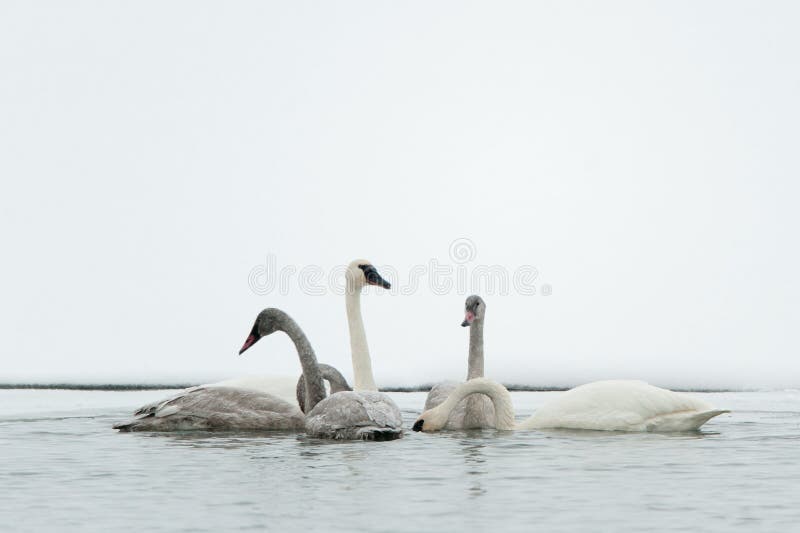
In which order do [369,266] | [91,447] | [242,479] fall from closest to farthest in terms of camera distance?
1. [242,479]
2. [91,447]
3. [369,266]

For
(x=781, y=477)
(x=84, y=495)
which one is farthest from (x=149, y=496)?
(x=781, y=477)

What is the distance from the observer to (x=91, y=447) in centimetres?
1164

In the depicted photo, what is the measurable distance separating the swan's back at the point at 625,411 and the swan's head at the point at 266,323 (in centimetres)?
312

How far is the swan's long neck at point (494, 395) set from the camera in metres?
12.8

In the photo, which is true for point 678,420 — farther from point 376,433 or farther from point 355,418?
point 355,418

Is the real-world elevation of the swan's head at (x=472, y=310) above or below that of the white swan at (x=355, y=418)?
above

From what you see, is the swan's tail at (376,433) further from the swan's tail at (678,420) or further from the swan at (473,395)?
the swan's tail at (678,420)

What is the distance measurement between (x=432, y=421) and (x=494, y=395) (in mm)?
791

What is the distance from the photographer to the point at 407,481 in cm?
888

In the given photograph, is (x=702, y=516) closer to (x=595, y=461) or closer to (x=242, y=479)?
(x=595, y=461)

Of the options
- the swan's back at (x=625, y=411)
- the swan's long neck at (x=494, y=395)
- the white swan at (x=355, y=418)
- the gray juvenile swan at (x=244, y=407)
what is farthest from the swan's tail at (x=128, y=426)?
the swan's back at (x=625, y=411)

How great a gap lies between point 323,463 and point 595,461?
93.2 inches

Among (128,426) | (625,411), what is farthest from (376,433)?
(128,426)

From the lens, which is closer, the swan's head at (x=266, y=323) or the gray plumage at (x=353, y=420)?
the gray plumage at (x=353, y=420)
